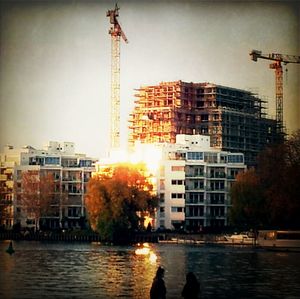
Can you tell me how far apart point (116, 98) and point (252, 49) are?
11.9m

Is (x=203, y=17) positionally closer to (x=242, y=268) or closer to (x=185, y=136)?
(x=242, y=268)

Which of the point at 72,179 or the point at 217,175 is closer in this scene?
the point at 217,175

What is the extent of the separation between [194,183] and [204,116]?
4.81m

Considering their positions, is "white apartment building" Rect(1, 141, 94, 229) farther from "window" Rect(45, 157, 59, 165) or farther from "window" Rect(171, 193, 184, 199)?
"window" Rect(171, 193, 184, 199)

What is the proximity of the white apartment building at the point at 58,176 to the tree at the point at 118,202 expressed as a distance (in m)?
5.26

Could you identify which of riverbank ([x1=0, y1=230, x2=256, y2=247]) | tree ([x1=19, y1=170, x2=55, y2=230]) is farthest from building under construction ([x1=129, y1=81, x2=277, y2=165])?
tree ([x1=19, y1=170, x2=55, y2=230])

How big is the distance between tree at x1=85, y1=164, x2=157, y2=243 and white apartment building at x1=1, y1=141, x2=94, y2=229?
5.26 metres

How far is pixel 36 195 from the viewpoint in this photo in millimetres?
36281

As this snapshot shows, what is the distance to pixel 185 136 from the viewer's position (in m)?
39.1

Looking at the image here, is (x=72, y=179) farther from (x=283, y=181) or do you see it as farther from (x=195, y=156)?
(x=283, y=181)

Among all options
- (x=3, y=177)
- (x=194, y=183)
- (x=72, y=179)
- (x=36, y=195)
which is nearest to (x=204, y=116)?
(x=194, y=183)

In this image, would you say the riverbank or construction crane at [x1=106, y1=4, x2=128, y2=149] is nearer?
the riverbank

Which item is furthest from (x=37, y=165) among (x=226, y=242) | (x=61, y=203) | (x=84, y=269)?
(x=84, y=269)

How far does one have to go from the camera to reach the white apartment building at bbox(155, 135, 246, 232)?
119 feet
